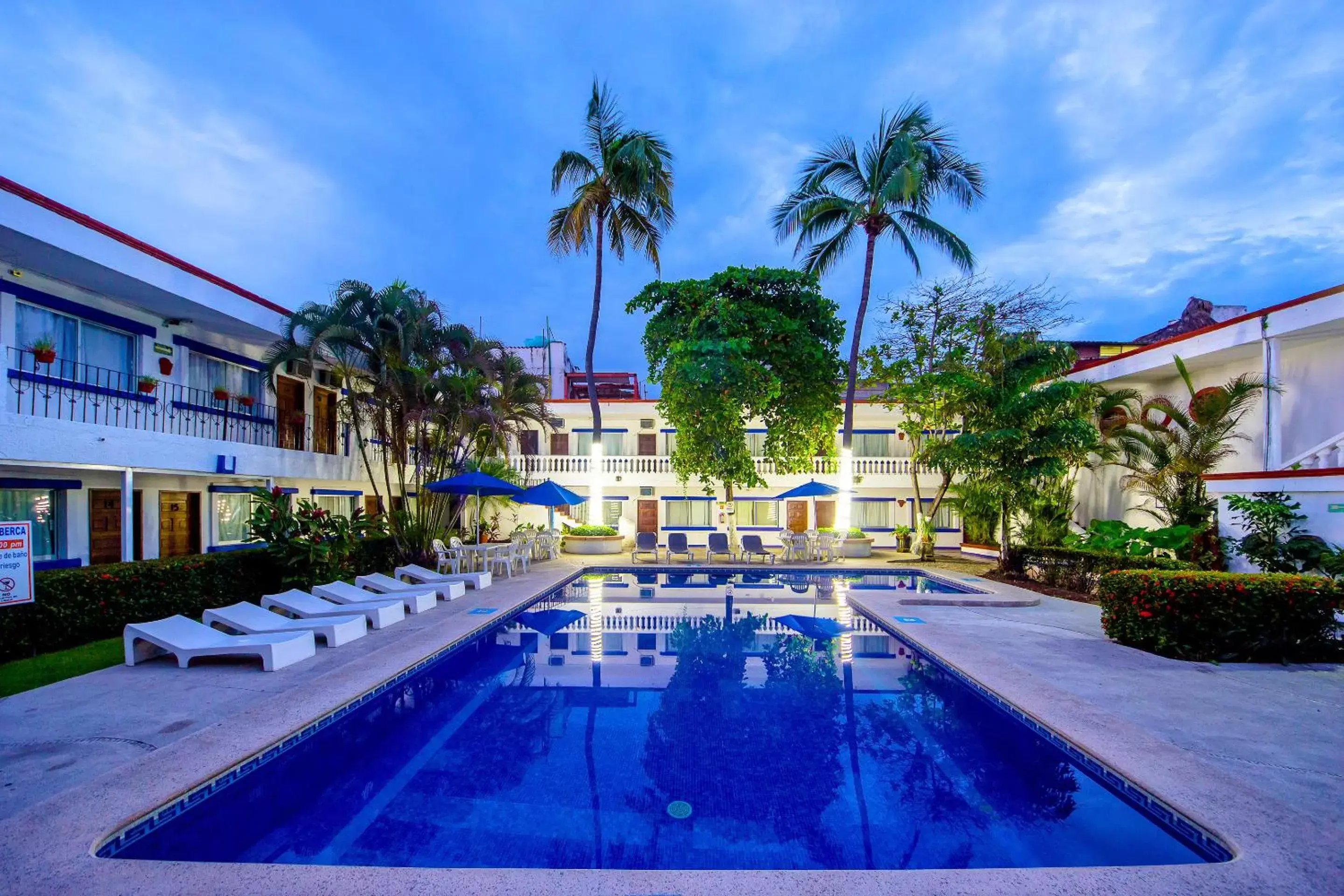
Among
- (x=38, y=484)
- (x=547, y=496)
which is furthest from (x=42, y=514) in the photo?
(x=547, y=496)

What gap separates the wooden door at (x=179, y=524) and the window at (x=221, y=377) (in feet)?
7.75

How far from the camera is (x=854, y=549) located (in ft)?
66.9

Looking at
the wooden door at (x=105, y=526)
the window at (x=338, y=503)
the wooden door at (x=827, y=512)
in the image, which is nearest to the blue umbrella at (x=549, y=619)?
the wooden door at (x=105, y=526)

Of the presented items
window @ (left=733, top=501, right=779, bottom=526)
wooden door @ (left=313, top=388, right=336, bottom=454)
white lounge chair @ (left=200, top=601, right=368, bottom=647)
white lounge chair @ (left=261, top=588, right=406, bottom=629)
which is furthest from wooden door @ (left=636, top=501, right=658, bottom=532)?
white lounge chair @ (left=200, top=601, right=368, bottom=647)

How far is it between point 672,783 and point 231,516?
46.3 feet

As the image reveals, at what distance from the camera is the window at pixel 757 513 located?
23.8 m

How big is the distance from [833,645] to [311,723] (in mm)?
6995

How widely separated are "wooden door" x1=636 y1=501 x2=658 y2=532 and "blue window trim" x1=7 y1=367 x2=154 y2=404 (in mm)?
15228

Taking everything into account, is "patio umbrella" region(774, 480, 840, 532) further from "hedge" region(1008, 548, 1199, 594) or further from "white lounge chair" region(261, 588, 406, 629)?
"white lounge chair" region(261, 588, 406, 629)

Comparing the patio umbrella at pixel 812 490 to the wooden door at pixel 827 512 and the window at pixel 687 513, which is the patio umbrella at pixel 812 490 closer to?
the wooden door at pixel 827 512

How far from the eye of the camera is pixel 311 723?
5711mm

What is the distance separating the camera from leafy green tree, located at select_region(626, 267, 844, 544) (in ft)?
56.9

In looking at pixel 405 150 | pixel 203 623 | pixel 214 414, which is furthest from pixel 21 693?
pixel 405 150

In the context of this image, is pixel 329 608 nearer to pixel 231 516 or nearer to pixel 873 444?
pixel 231 516
